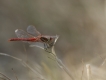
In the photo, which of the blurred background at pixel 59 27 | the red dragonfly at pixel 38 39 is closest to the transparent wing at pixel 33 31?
the red dragonfly at pixel 38 39

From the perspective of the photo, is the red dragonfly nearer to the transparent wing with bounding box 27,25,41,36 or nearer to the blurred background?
the transparent wing with bounding box 27,25,41,36

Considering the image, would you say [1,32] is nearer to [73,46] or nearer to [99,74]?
[73,46]

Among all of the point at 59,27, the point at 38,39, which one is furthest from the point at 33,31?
the point at 59,27

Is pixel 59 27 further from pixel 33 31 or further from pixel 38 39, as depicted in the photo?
pixel 38 39

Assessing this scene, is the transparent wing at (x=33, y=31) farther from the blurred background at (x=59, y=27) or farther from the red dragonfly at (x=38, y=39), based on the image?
the blurred background at (x=59, y=27)

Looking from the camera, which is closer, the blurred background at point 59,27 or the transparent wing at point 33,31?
the transparent wing at point 33,31

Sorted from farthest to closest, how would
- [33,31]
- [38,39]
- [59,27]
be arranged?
[59,27] → [33,31] → [38,39]

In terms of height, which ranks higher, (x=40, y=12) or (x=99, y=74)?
(x=40, y=12)

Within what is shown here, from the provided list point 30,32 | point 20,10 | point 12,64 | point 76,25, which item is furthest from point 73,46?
point 30,32

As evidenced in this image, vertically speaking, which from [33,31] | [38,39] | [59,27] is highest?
[59,27]
